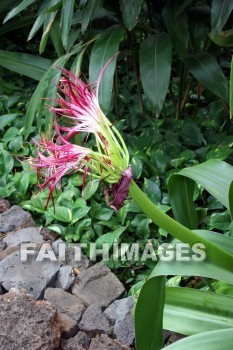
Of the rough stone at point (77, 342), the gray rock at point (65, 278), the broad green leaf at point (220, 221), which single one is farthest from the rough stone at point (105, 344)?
the broad green leaf at point (220, 221)

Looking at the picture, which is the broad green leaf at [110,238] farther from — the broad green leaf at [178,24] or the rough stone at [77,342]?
the broad green leaf at [178,24]

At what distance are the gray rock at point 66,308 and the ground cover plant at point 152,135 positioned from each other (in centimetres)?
17

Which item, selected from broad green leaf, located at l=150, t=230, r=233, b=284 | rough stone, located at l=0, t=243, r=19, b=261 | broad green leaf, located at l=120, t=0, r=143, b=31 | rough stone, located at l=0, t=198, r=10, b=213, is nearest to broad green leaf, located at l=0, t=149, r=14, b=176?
rough stone, located at l=0, t=198, r=10, b=213

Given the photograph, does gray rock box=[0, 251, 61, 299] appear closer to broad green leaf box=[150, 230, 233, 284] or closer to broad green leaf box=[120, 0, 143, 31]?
broad green leaf box=[150, 230, 233, 284]

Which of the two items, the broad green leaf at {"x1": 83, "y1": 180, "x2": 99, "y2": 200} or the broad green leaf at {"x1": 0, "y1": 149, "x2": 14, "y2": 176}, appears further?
the broad green leaf at {"x1": 0, "y1": 149, "x2": 14, "y2": 176}

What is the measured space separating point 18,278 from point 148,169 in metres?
0.67

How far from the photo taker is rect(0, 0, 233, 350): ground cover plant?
1.40 m

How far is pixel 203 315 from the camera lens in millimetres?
1388

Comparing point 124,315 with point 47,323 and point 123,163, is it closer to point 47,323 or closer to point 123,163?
point 47,323

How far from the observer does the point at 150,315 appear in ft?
3.88

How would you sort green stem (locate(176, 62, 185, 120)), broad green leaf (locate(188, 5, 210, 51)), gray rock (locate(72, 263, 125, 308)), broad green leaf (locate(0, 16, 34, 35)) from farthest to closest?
1. broad green leaf (locate(0, 16, 34, 35))
2. green stem (locate(176, 62, 185, 120))
3. broad green leaf (locate(188, 5, 210, 51))
4. gray rock (locate(72, 263, 125, 308))

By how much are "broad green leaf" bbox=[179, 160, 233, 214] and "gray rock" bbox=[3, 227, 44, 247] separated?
82 cm

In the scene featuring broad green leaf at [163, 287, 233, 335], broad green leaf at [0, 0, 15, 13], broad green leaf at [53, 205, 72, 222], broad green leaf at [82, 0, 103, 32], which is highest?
broad green leaf at [82, 0, 103, 32]

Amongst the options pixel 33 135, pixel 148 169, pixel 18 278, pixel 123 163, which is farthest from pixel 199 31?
pixel 123 163
